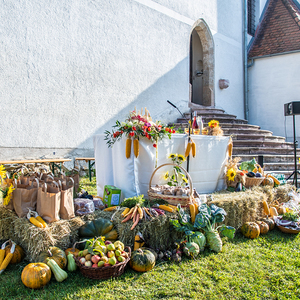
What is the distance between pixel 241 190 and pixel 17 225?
346 centimetres

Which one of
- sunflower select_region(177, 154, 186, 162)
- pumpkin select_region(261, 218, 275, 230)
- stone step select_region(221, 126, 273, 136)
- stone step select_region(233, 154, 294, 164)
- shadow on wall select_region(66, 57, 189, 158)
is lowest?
pumpkin select_region(261, 218, 275, 230)

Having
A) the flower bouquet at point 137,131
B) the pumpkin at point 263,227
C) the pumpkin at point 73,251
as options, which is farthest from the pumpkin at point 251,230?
the pumpkin at point 73,251

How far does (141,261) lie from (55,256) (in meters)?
0.88

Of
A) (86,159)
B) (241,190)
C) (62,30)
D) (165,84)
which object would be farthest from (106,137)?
(165,84)

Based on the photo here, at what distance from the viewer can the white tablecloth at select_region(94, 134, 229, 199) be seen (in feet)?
13.6

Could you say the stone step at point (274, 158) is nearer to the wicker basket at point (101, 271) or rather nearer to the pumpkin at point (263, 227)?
the pumpkin at point (263, 227)

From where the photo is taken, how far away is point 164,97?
32.6 feet

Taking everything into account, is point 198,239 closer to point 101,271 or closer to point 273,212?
point 101,271

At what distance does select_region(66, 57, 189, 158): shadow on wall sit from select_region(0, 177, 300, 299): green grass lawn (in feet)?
18.9

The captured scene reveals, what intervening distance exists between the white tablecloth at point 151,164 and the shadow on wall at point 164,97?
12.3 feet

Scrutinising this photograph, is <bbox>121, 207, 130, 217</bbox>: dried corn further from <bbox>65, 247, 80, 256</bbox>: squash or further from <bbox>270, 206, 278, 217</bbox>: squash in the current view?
<bbox>270, 206, 278, 217</bbox>: squash

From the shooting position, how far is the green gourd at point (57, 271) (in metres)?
2.70

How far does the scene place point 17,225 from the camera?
3.23m

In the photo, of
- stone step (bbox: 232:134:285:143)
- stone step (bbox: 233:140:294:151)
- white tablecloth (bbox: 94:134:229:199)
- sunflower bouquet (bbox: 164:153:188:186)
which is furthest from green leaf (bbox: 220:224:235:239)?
stone step (bbox: 232:134:285:143)
